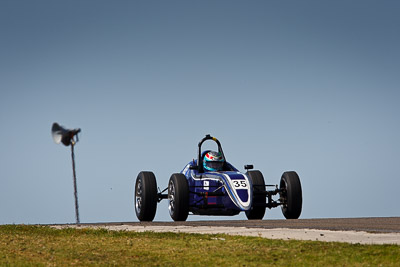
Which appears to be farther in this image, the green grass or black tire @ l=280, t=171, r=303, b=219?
black tire @ l=280, t=171, r=303, b=219

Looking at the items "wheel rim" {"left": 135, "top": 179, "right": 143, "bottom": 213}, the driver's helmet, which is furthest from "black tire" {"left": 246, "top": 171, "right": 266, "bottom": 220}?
"wheel rim" {"left": 135, "top": 179, "right": 143, "bottom": 213}

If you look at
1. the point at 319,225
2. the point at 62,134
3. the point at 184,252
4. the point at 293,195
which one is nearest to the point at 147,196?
the point at 293,195

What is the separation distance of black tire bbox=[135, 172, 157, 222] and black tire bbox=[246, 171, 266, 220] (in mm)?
3489

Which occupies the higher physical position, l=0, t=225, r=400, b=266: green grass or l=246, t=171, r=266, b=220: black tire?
l=246, t=171, r=266, b=220: black tire

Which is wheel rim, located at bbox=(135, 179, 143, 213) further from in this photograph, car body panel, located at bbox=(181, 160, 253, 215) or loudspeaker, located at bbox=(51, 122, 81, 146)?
loudspeaker, located at bbox=(51, 122, 81, 146)

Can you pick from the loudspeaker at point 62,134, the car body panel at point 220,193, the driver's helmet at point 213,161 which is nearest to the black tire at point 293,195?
the car body panel at point 220,193

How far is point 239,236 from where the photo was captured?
14625 mm

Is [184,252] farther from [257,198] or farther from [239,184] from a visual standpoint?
[257,198]

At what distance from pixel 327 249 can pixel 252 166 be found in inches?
433

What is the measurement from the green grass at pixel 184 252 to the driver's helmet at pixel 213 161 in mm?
7637

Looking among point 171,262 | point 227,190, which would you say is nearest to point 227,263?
point 171,262

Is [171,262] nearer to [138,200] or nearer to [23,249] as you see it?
[23,249]

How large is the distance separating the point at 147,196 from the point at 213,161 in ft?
9.19

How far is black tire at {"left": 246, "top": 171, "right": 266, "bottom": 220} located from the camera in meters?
22.8
